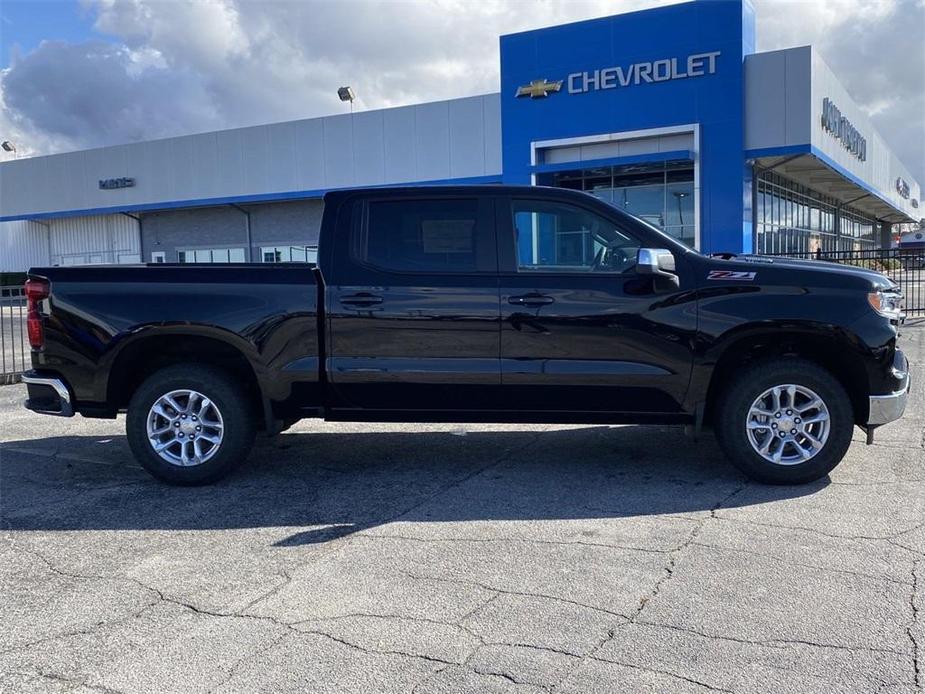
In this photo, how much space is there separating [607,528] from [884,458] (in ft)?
9.47

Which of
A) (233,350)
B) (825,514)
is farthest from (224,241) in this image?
(825,514)

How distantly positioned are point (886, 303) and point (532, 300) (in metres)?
2.42

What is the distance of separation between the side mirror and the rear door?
1009 mm

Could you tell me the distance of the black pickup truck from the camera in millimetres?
5461

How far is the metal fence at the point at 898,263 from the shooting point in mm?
16655

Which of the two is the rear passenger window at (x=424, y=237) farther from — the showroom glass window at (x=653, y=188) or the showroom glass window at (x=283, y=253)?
the showroom glass window at (x=283, y=253)

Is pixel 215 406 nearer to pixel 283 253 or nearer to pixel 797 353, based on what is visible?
pixel 797 353

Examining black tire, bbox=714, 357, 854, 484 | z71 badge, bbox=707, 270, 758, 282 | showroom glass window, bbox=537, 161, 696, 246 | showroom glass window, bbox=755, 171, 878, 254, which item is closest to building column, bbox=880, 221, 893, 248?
showroom glass window, bbox=755, 171, 878, 254

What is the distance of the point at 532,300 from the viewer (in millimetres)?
5523

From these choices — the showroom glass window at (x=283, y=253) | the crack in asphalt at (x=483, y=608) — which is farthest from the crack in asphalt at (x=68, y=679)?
the showroom glass window at (x=283, y=253)

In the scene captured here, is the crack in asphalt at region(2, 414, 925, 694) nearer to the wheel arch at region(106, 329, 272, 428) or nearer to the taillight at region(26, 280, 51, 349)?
the wheel arch at region(106, 329, 272, 428)

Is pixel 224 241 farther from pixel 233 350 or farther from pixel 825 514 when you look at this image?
pixel 825 514

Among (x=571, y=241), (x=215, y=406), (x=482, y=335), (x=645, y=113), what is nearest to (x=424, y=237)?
(x=482, y=335)

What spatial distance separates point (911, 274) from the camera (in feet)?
60.4
